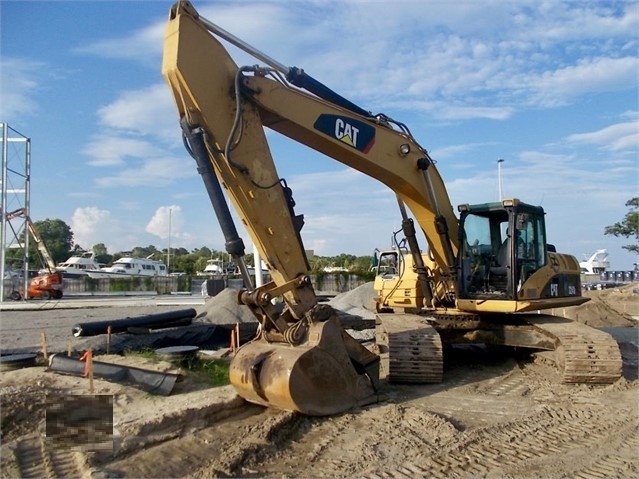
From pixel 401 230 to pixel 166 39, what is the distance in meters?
4.54

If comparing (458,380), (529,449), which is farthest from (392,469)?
(458,380)

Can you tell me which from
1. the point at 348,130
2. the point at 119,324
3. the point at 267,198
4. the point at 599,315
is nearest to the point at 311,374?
the point at 267,198

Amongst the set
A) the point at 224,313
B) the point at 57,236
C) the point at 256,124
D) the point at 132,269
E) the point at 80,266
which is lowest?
the point at 224,313

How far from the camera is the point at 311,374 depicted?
6.01m

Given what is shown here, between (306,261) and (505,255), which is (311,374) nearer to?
(306,261)

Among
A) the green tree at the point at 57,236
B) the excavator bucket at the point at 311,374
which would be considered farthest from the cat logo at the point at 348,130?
the green tree at the point at 57,236

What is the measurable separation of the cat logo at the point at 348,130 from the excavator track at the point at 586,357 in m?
3.67

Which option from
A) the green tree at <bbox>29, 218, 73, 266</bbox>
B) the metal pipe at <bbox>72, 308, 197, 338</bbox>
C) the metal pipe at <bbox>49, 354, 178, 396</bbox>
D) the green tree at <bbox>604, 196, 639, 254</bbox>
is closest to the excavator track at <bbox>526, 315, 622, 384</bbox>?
the metal pipe at <bbox>49, 354, 178, 396</bbox>

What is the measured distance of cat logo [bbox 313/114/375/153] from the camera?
7164 mm

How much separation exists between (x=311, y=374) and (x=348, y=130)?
3.09m

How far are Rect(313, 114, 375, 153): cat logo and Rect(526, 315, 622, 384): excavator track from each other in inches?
145

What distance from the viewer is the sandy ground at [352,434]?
15.8 ft

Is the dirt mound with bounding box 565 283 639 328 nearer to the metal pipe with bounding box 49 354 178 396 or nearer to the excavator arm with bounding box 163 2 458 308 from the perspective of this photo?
the excavator arm with bounding box 163 2 458 308

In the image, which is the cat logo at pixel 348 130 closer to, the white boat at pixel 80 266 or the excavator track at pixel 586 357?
the excavator track at pixel 586 357
